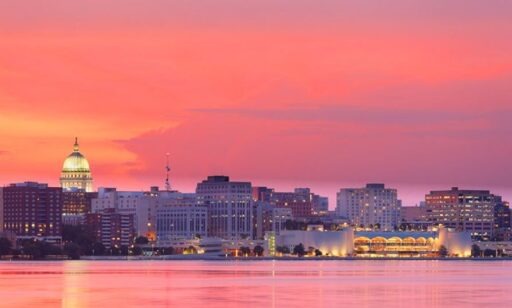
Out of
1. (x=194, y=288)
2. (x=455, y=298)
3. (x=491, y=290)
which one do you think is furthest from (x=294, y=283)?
(x=455, y=298)

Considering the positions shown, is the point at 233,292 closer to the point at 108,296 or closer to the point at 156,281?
the point at 108,296

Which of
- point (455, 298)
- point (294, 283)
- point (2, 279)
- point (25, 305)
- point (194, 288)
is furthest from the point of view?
point (2, 279)

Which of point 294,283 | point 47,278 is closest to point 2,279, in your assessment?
point 47,278

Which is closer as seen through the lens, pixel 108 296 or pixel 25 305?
pixel 25 305

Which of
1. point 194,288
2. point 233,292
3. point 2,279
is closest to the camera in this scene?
point 233,292

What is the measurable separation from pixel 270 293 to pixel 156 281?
95.2 feet

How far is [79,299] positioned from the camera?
318 feet

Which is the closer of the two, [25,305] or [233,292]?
[25,305]

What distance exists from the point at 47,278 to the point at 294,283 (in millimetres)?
28315

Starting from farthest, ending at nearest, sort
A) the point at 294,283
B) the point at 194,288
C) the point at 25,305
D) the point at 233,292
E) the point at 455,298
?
the point at 294,283 → the point at 194,288 → the point at 233,292 → the point at 455,298 → the point at 25,305

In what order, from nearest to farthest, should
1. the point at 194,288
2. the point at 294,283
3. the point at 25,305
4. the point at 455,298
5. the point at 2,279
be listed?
the point at 25,305 → the point at 455,298 → the point at 194,288 → the point at 294,283 → the point at 2,279

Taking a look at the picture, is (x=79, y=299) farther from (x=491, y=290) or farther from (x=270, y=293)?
(x=491, y=290)

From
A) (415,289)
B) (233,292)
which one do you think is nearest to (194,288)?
(233,292)

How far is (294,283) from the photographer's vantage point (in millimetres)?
122688
